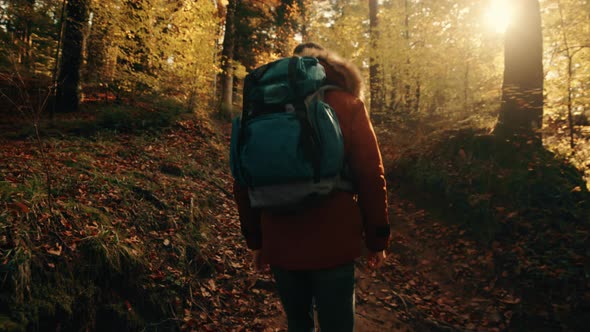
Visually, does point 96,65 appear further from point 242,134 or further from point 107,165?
point 242,134

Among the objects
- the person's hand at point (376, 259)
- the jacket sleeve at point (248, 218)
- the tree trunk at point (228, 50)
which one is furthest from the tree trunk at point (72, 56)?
the person's hand at point (376, 259)

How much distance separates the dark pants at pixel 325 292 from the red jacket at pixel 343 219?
7cm

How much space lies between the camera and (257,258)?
214cm

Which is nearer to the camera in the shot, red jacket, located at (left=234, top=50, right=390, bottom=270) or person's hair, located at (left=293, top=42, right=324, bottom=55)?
red jacket, located at (left=234, top=50, right=390, bottom=270)

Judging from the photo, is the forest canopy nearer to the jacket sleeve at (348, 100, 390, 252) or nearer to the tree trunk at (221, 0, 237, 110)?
the tree trunk at (221, 0, 237, 110)

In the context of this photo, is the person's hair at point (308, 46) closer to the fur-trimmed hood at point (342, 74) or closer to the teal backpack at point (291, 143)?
the fur-trimmed hood at point (342, 74)

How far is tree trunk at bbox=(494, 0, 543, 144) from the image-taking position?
6062 millimetres

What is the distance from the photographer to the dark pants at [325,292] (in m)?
1.70

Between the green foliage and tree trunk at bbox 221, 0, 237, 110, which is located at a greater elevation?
tree trunk at bbox 221, 0, 237, 110

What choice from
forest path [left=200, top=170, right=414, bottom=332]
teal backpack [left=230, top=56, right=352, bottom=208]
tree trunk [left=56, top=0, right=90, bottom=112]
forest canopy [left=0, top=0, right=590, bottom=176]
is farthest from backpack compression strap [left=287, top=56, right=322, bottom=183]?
tree trunk [left=56, top=0, right=90, bottom=112]

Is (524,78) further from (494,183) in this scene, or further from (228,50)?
(228,50)

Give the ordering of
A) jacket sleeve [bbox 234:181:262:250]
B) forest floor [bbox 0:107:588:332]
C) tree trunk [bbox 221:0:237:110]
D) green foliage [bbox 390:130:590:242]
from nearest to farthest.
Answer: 1. jacket sleeve [bbox 234:181:262:250]
2. forest floor [bbox 0:107:588:332]
3. green foliage [bbox 390:130:590:242]
4. tree trunk [bbox 221:0:237:110]

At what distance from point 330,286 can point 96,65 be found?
10050 mm

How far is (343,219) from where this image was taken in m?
1.71
